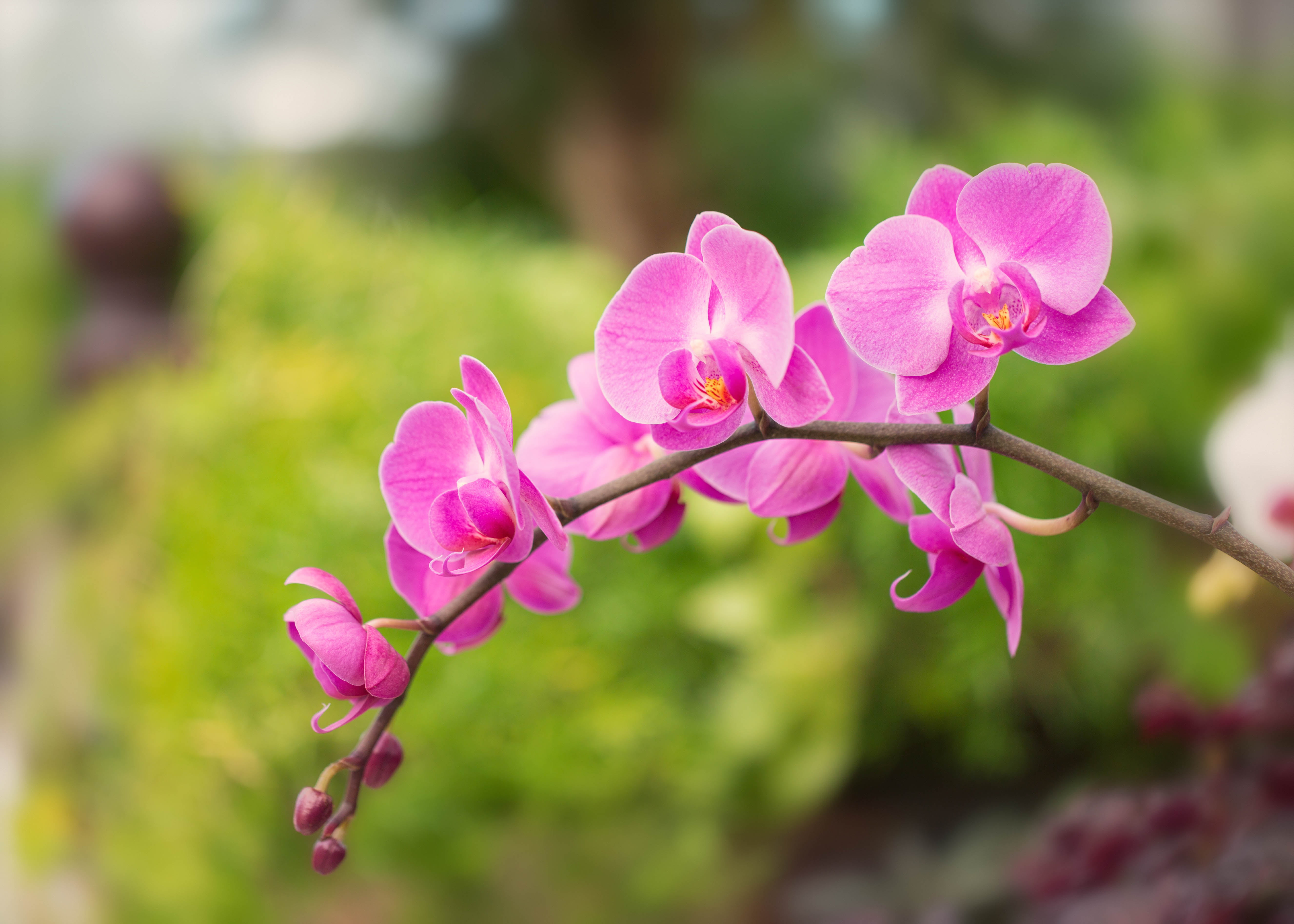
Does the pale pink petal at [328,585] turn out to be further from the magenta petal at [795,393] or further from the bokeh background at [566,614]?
the bokeh background at [566,614]

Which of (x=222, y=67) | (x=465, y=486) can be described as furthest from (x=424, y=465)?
(x=222, y=67)

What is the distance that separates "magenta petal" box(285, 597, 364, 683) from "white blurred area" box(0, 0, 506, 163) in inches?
38.8

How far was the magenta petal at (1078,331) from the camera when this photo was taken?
0.10 meters

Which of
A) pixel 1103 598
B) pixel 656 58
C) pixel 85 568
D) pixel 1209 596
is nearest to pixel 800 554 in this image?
pixel 1103 598

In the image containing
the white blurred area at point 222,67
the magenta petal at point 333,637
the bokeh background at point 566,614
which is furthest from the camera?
the white blurred area at point 222,67

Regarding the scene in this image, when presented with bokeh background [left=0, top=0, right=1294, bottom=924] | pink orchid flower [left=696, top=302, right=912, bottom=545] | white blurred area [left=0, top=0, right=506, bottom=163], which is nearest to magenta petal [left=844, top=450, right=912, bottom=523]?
pink orchid flower [left=696, top=302, right=912, bottom=545]

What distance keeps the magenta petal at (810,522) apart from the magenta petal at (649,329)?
0.11 feet

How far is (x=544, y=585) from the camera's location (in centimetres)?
14

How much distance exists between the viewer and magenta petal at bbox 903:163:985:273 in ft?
0.36

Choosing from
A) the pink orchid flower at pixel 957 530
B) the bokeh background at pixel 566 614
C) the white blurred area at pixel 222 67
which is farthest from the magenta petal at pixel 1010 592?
the white blurred area at pixel 222 67

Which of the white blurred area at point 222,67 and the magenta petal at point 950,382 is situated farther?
the white blurred area at point 222,67

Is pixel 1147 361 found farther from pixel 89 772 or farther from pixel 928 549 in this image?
pixel 89 772

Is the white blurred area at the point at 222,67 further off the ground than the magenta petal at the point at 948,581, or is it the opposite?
the magenta petal at the point at 948,581

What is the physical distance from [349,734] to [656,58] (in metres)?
0.76
